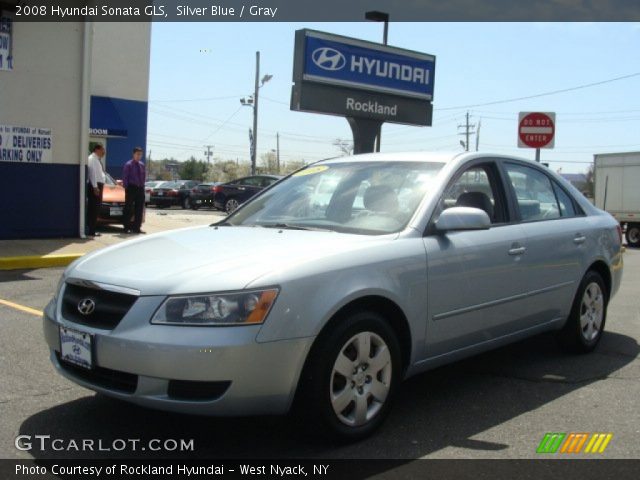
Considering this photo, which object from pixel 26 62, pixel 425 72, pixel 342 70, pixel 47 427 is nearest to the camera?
pixel 47 427

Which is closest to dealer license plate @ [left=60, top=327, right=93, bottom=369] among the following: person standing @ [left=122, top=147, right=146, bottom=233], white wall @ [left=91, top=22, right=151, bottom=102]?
person standing @ [left=122, top=147, right=146, bottom=233]

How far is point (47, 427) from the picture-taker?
3645 millimetres

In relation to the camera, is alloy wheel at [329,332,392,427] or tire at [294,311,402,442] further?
alloy wheel at [329,332,392,427]

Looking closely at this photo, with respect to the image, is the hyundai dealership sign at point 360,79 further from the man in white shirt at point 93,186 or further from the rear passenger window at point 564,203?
the rear passenger window at point 564,203

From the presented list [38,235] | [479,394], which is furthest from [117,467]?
[38,235]

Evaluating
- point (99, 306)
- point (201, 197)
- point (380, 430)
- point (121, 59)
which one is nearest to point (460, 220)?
point (380, 430)

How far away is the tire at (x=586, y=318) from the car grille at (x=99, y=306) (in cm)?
355

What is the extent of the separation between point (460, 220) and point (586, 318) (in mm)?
2120

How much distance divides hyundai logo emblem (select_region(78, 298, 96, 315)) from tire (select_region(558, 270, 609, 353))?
3.63 meters

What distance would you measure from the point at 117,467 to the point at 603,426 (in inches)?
106

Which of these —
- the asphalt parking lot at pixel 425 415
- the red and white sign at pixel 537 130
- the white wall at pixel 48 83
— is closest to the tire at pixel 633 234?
the red and white sign at pixel 537 130

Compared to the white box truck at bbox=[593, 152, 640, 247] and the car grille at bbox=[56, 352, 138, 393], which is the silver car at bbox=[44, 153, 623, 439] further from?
the white box truck at bbox=[593, 152, 640, 247]

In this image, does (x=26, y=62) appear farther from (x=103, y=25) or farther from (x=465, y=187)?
(x=103, y=25)

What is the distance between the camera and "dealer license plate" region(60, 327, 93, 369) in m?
3.31
